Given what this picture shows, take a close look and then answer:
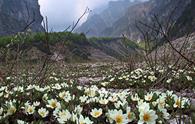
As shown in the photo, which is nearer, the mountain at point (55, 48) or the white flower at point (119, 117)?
the white flower at point (119, 117)

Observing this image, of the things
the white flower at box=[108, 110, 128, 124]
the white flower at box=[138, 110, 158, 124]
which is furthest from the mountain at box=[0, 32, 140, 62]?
the white flower at box=[138, 110, 158, 124]

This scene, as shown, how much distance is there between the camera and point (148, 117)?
3582 mm

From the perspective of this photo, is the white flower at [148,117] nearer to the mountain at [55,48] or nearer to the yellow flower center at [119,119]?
the yellow flower center at [119,119]

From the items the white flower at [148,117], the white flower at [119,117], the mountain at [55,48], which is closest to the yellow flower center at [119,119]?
the white flower at [119,117]

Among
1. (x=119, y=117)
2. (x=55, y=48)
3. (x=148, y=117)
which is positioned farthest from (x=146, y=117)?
(x=55, y=48)

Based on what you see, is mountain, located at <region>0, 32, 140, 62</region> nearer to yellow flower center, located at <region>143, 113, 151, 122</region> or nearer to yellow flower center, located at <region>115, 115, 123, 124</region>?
yellow flower center, located at <region>115, 115, 123, 124</region>

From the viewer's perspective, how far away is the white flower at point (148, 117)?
11.6 ft

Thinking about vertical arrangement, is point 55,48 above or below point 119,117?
above

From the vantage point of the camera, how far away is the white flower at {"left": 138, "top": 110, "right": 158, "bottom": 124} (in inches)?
140

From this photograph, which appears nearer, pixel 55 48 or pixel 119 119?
pixel 119 119

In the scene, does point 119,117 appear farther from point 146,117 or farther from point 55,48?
point 55,48

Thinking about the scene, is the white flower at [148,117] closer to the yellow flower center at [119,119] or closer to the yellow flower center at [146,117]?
the yellow flower center at [146,117]

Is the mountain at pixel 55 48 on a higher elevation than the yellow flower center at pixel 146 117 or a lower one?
higher

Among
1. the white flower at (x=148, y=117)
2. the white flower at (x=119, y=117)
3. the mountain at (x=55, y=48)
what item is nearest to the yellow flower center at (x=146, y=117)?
the white flower at (x=148, y=117)
